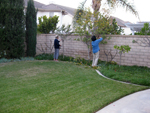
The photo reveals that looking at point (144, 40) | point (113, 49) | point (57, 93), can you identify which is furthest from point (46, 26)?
point (57, 93)

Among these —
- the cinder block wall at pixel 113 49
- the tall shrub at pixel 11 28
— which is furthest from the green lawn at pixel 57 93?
the tall shrub at pixel 11 28

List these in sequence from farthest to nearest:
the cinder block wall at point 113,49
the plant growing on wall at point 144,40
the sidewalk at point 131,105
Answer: the cinder block wall at point 113,49, the plant growing on wall at point 144,40, the sidewalk at point 131,105

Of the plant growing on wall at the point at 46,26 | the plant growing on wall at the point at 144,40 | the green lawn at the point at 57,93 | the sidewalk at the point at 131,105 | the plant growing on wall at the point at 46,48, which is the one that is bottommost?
the green lawn at the point at 57,93

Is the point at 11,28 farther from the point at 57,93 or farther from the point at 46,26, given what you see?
the point at 57,93

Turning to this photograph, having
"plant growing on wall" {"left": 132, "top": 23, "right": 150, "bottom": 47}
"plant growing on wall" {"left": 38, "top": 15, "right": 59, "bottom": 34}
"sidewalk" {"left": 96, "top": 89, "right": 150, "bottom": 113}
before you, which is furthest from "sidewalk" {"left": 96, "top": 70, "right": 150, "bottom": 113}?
"plant growing on wall" {"left": 38, "top": 15, "right": 59, "bottom": 34}

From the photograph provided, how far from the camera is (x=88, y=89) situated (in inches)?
220

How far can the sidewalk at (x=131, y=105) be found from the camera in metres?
3.97

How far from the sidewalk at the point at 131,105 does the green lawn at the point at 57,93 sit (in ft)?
0.70

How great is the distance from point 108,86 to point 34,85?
2.61 meters

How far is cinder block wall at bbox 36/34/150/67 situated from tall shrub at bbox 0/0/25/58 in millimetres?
2522

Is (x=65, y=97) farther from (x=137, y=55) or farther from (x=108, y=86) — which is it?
(x=137, y=55)

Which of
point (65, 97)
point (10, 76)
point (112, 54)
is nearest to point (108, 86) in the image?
point (65, 97)

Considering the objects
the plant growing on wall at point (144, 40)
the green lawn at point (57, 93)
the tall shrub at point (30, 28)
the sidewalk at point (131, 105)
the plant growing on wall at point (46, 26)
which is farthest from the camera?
the plant growing on wall at point (46, 26)

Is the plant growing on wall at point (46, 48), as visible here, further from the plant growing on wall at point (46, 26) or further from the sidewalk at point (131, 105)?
the sidewalk at point (131, 105)
